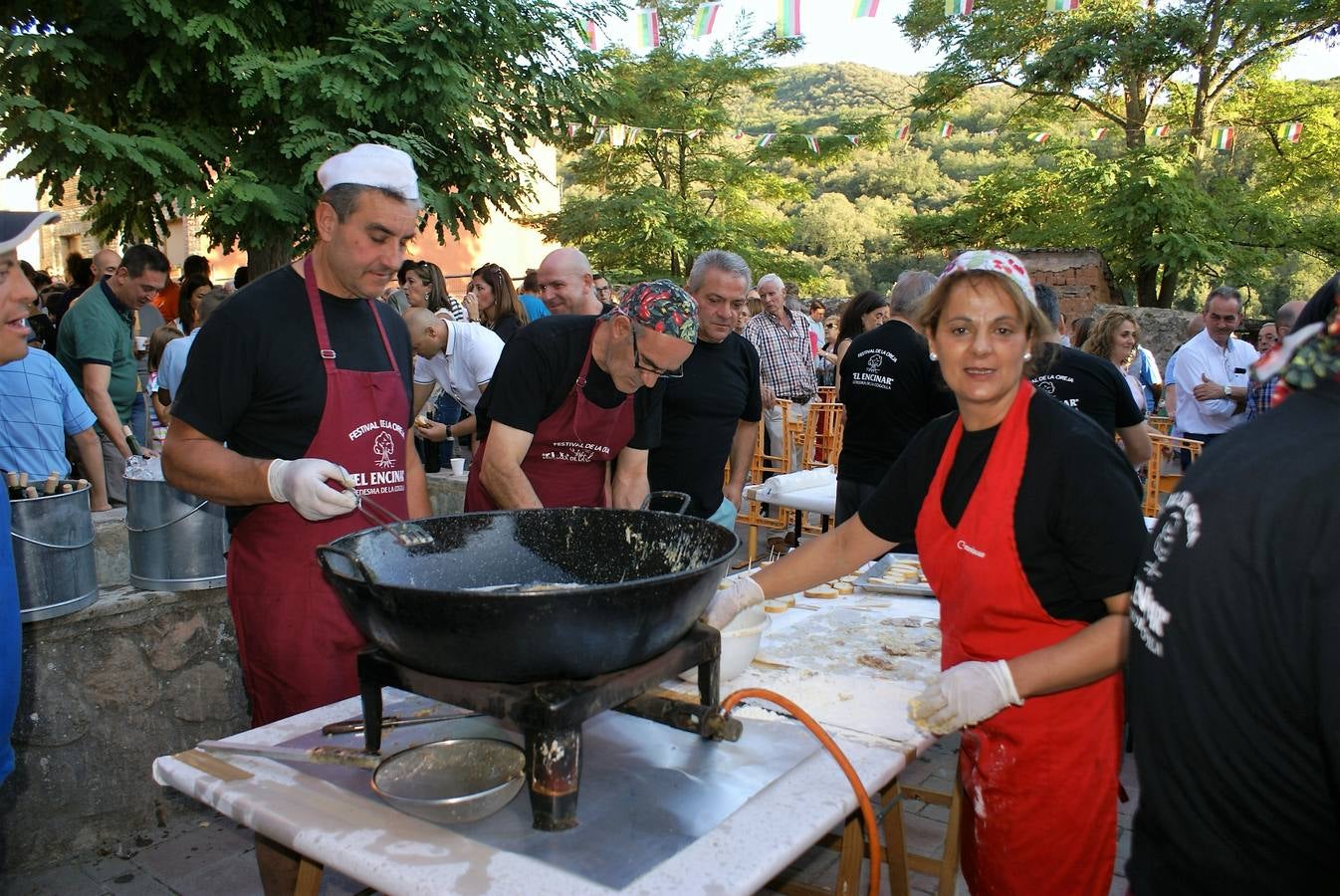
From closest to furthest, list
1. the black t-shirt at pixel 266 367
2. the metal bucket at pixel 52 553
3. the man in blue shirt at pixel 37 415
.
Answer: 1. the black t-shirt at pixel 266 367
2. the metal bucket at pixel 52 553
3. the man in blue shirt at pixel 37 415

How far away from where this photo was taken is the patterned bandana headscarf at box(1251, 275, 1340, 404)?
984 millimetres

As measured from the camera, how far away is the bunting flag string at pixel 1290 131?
14258 mm

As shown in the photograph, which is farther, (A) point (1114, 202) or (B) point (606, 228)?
(B) point (606, 228)

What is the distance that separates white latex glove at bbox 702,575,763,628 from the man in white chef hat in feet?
2.69

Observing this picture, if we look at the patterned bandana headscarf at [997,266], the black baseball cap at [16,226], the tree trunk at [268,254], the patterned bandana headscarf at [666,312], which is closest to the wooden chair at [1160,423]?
the patterned bandana headscarf at [666,312]

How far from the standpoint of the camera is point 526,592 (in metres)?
1.21

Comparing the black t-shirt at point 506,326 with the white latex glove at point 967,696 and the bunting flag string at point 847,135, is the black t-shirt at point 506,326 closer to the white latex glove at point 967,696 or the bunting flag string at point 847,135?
the white latex glove at point 967,696

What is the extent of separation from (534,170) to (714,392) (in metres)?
6.19

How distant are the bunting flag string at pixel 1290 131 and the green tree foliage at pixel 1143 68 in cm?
93

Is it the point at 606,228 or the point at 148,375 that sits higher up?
the point at 606,228

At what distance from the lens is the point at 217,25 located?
7219 mm

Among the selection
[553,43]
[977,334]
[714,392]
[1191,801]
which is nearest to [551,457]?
[714,392]

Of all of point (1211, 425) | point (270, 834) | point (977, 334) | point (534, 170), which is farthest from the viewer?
point (534, 170)

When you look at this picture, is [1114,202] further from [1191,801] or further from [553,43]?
[1191,801]
